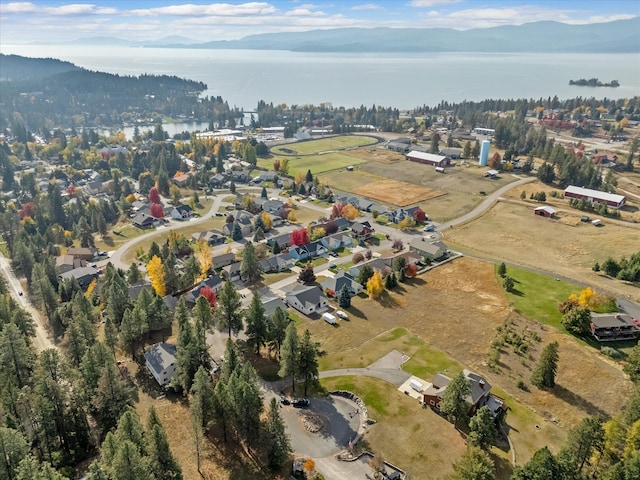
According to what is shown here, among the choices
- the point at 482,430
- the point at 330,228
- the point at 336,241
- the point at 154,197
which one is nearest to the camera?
the point at 482,430

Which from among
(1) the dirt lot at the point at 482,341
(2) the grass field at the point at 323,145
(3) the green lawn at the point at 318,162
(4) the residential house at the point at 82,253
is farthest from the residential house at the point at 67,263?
(2) the grass field at the point at 323,145

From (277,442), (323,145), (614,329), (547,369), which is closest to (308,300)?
(277,442)

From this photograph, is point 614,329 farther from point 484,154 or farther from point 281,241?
point 484,154

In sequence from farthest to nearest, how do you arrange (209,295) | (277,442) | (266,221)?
1. (266,221)
2. (209,295)
3. (277,442)

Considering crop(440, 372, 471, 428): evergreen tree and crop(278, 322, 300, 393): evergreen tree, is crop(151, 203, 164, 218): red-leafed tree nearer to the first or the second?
crop(278, 322, 300, 393): evergreen tree

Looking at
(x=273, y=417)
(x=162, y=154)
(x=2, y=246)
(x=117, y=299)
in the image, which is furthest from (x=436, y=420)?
(x=162, y=154)

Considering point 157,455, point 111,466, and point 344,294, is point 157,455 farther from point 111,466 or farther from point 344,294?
point 344,294

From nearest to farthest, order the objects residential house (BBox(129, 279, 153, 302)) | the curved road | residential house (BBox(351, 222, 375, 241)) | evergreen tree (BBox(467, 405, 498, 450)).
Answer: evergreen tree (BBox(467, 405, 498, 450)) → residential house (BBox(129, 279, 153, 302)) → the curved road → residential house (BBox(351, 222, 375, 241))

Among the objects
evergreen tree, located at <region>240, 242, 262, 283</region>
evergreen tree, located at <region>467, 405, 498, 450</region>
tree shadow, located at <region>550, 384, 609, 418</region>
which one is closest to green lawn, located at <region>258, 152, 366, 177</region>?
evergreen tree, located at <region>240, 242, 262, 283</region>
